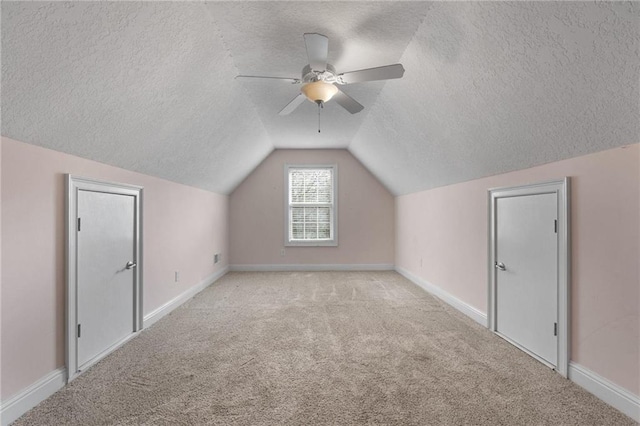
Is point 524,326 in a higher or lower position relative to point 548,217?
lower

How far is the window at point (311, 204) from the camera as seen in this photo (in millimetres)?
6402

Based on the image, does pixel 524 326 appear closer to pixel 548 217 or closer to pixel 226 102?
pixel 548 217

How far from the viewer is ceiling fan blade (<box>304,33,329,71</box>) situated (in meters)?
1.86

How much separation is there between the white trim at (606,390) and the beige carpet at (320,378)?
0.19 ft

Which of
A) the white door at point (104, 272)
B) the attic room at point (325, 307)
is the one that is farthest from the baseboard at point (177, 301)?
the white door at point (104, 272)

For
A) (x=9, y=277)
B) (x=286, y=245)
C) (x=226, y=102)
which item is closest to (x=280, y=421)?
(x=9, y=277)

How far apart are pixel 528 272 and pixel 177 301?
398 cm

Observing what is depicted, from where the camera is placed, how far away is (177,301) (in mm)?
3924

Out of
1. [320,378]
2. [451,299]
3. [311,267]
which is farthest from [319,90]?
[311,267]

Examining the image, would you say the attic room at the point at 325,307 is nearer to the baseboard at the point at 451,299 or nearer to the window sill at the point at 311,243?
the baseboard at the point at 451,299

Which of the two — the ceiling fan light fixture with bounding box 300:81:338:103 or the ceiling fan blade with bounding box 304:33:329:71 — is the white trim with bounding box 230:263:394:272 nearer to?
the ceiling fan light fixture with bounding box 300:81:338:103

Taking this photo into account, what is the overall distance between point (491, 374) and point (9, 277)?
326 cm

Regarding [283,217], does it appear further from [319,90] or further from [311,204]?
[319,90]

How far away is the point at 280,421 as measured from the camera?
1.75 metres
